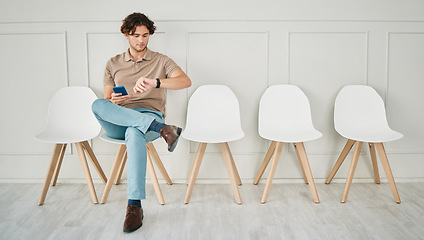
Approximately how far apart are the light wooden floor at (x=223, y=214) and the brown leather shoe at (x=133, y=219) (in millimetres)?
38

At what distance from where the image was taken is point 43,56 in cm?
316

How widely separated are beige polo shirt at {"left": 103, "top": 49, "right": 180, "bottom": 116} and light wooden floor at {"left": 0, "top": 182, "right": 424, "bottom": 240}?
691 millimetres

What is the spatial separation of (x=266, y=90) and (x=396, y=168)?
1292 mm

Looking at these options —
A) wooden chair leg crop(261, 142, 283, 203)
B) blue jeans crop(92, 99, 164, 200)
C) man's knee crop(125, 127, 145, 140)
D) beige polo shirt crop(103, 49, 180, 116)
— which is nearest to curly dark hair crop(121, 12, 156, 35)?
beige polo shirt crop(103, 49, 180, 116)

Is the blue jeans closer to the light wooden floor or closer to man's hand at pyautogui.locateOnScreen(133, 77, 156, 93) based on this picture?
man's hand at pyautogui.locateOnScreen(133, 77, 156, 93)

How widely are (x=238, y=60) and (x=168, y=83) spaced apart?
2.50ft

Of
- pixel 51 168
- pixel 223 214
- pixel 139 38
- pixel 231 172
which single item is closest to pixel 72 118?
pixel 51 168

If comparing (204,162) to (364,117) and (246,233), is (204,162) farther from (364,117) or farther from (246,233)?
(364,117)

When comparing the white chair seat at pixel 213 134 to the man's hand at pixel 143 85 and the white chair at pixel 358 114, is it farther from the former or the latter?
the white chair at pixel 358 114

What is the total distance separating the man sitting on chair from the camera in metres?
2.32

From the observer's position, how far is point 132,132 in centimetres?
239

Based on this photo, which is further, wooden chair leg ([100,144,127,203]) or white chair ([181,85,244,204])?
white chair ([181,85,244,204])

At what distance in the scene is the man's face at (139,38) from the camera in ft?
9.07

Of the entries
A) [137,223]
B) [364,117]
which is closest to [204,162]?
[137,223]
